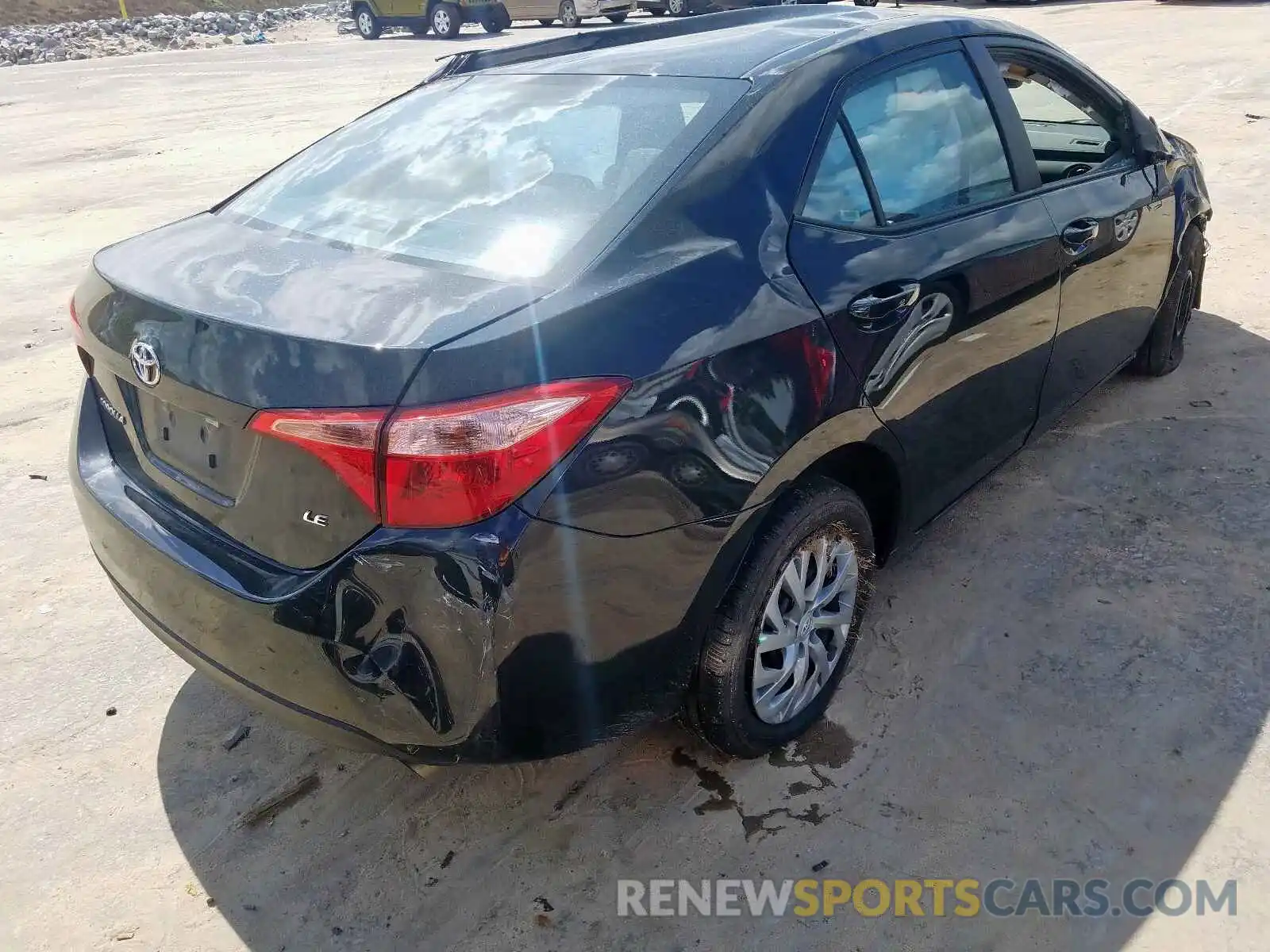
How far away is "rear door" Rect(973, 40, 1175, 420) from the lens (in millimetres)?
3207

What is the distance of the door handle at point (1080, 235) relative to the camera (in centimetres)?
317

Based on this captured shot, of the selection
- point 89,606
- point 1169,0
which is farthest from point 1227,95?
point 1169,0

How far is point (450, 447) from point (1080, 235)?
2.45m

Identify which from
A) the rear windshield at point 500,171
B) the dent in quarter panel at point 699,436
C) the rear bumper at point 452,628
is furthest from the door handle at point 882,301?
the rear bumper at point 452,628

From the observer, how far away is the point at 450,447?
5.67 feet

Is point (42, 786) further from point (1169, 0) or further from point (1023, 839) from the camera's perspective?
point (1169, 0)

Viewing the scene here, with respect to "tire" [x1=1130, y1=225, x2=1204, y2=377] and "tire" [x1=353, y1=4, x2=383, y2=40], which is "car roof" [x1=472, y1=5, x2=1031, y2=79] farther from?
Answer: "tire" [x1=353, y1=4, x2=383, y2=40]

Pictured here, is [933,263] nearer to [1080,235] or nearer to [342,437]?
[1080,235]

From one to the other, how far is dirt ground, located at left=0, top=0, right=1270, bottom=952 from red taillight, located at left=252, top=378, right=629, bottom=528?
28.8 inches

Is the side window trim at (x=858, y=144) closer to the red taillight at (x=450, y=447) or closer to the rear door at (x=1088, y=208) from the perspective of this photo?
the rear door at (x=1088, y=208)

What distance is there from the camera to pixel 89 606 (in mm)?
3270

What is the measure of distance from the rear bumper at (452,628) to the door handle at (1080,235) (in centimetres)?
185

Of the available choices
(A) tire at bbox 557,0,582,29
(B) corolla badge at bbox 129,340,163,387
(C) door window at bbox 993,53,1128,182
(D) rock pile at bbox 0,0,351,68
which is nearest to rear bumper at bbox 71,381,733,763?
(B) corolla badge at bbox 129,340,163,387

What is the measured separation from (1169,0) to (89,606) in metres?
25.0
